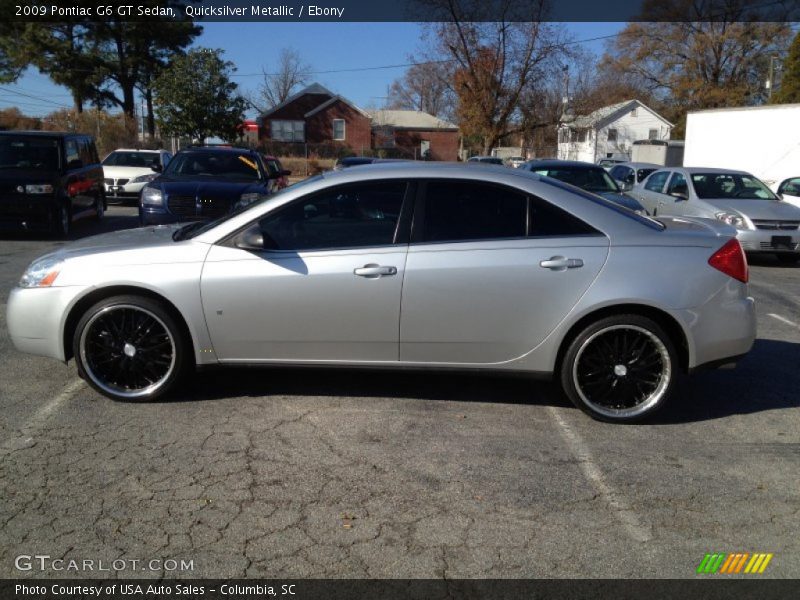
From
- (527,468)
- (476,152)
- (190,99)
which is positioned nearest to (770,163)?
(527,468)

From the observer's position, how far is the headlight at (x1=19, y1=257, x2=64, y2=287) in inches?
186

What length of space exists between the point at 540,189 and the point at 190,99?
29867 millimetres

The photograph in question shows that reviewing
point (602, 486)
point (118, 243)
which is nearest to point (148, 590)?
point (602, 486)

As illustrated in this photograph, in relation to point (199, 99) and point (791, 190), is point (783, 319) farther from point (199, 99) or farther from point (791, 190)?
point (199, 99)

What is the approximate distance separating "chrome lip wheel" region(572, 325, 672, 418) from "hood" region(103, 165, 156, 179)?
56.5ft

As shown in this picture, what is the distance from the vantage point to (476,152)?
55.2m

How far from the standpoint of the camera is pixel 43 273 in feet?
15.6

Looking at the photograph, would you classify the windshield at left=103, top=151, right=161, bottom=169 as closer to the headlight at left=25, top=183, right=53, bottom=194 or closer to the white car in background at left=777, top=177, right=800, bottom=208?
the headlight at left=25, top=183, right=53, bottom=194

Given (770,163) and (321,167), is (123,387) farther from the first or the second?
(321,167)

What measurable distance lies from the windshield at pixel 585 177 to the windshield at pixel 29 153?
847 cm

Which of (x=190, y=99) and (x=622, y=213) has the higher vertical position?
(x=190, y=99)

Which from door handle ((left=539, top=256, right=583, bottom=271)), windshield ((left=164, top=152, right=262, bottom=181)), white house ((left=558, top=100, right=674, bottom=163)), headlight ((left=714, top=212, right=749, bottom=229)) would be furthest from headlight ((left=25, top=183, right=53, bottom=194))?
white house ((left=558, top=100, right=674, bottom=163))

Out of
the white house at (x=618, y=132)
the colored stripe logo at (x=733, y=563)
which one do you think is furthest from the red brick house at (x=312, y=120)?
the colored stripe logo at (x=733, y=563)

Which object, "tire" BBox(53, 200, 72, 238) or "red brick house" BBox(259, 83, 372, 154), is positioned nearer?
"tire" BBox(53, 200, 72, 238)
